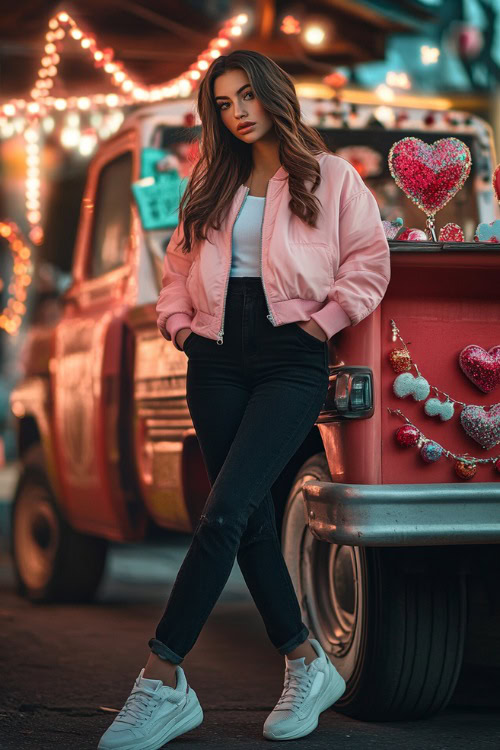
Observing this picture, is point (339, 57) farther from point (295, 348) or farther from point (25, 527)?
point (295, 348)

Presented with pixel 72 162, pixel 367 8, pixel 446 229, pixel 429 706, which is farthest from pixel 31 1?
pixel 429 706

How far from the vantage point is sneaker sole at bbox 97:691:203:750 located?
10.8 ft

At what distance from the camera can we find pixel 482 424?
11.6 feet

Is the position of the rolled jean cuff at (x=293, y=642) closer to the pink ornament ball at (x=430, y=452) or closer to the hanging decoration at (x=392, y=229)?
the pink ornament ball at (x=430, y=452)

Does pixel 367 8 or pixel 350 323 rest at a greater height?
pixel 367 8

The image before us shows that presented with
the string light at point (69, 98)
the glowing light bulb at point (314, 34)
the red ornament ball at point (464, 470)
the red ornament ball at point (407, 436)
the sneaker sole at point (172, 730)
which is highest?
the glowing light bulb at point (314, 34)

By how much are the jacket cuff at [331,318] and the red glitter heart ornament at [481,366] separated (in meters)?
0.39

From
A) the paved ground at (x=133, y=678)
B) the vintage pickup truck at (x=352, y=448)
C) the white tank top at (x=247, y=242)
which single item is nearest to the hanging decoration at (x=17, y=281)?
the paved ground at (x=133, y=678)

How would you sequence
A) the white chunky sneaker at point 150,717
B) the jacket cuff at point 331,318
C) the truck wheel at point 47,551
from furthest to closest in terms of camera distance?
the truck wheel at point 47,551, the jacket cuff at point 331,318, the white chunky sneaker at point 150,717

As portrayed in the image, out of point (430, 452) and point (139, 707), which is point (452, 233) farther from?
point (139, 707)

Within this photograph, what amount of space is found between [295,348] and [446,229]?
2.76 feet

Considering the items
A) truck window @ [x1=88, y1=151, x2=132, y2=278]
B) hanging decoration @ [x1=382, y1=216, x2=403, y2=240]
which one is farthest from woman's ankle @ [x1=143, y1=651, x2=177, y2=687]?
truck window @ [x1=88, y1=151, x2=132, y2=278]

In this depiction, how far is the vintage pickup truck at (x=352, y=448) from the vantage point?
3.46m

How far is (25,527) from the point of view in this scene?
22.2ft
